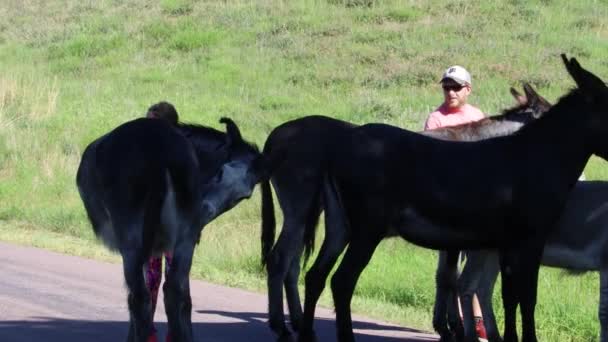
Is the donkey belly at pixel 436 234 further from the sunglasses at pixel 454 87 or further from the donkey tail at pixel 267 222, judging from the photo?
the sunglasses at pixel 454 87

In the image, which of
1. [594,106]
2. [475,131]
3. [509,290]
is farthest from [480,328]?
[594,106]

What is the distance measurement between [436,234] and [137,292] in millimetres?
1919

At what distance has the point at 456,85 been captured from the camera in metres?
9.74

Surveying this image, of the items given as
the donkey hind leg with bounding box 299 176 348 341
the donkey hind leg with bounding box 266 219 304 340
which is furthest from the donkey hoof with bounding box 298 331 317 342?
the donkey hind leg with bounding box 266 219 304 340

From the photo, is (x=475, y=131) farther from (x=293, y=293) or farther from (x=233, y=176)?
(x=233, y=176)

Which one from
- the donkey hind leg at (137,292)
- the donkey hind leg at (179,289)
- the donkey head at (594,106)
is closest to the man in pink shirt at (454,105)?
the donkey head at (594,106)

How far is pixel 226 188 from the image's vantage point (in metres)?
7.62

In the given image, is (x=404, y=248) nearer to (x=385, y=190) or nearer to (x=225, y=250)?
(x=225, y=250)

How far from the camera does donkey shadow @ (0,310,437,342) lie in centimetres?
861

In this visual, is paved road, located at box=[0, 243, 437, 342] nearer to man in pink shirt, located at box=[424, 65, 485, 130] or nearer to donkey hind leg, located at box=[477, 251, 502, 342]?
donkey hind leg, located at box=[477, 251, 502, 342]

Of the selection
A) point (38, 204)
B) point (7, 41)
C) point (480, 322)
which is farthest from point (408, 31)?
point (480, 322)

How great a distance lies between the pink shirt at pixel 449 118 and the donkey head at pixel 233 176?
2.59m

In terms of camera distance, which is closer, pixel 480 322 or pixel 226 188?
pixel 226 188

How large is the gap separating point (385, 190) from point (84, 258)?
6.09 m
